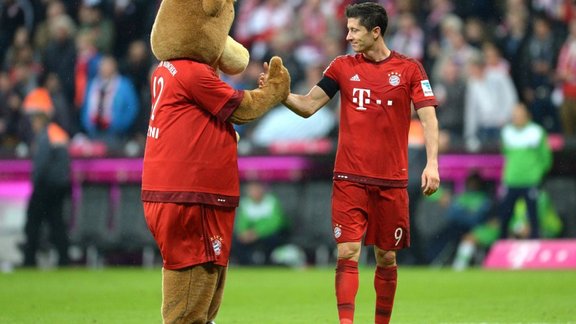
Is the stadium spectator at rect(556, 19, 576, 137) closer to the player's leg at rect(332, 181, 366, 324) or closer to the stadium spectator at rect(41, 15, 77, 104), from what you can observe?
the stadium spectator at rect(41, 15, 77, 104)

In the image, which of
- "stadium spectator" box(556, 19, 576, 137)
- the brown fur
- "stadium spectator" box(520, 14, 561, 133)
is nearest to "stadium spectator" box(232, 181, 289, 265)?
"stadium spectator" box(520, 14, 561, 133)

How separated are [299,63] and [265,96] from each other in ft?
39.3

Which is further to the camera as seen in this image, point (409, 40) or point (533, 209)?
point (409, 40)

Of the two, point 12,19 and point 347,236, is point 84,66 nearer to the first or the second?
point 12,19

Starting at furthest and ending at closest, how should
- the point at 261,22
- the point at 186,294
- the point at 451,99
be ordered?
the point at 261,22, the point at 451,99, the point at 186,294

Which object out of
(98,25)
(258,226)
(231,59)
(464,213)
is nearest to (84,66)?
(98,25)

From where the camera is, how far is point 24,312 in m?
11.1

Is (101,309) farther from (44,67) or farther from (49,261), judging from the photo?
(44,67)

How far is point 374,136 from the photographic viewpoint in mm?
8500

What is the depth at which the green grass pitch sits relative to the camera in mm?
10477

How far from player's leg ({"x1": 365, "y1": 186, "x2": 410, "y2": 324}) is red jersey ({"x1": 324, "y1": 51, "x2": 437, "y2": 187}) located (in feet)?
0.31

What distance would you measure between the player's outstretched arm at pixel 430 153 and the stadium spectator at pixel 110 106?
11.3 m

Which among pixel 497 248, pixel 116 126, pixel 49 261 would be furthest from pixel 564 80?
pixel 49 261

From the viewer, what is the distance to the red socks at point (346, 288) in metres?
8.16
